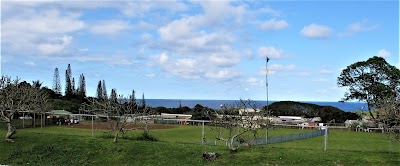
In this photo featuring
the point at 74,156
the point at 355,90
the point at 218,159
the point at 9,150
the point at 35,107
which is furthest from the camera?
the point at 355,90

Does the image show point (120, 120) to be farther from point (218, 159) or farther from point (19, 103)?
point (218, 159)

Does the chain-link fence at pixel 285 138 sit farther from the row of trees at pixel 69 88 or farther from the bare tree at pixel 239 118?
the row of trees at pixel 69 88

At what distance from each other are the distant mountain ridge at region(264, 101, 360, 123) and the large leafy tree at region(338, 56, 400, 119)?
9.46 m

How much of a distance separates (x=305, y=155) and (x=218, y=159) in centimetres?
352

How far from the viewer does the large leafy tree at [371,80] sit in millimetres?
55500

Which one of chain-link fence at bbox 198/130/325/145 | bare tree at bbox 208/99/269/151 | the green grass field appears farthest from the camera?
chain-link fence at bbox 198/130/325/145

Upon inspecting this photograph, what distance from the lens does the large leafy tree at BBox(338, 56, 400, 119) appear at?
182ft

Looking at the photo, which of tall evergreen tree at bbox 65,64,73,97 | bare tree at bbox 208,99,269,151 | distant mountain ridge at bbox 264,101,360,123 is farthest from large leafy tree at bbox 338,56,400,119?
tall evergreen tree at bbox 65,64,73,97

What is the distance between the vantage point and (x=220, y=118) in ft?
62.3

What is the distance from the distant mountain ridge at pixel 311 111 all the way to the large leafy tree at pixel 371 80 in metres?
9.46

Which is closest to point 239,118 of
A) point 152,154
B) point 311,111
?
point 152,154

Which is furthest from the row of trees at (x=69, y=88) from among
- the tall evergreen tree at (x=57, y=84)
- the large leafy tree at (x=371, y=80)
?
the large leafy tree at (x=371, y=80)

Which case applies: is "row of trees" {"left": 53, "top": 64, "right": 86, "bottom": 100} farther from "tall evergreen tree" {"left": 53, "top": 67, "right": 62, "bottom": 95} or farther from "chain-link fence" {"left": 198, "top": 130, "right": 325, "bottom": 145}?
"chain-link fence" {"left": 198, "top": 130, "right": 325, "bottom": 145}

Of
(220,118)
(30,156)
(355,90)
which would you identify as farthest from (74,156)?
(355,90)
